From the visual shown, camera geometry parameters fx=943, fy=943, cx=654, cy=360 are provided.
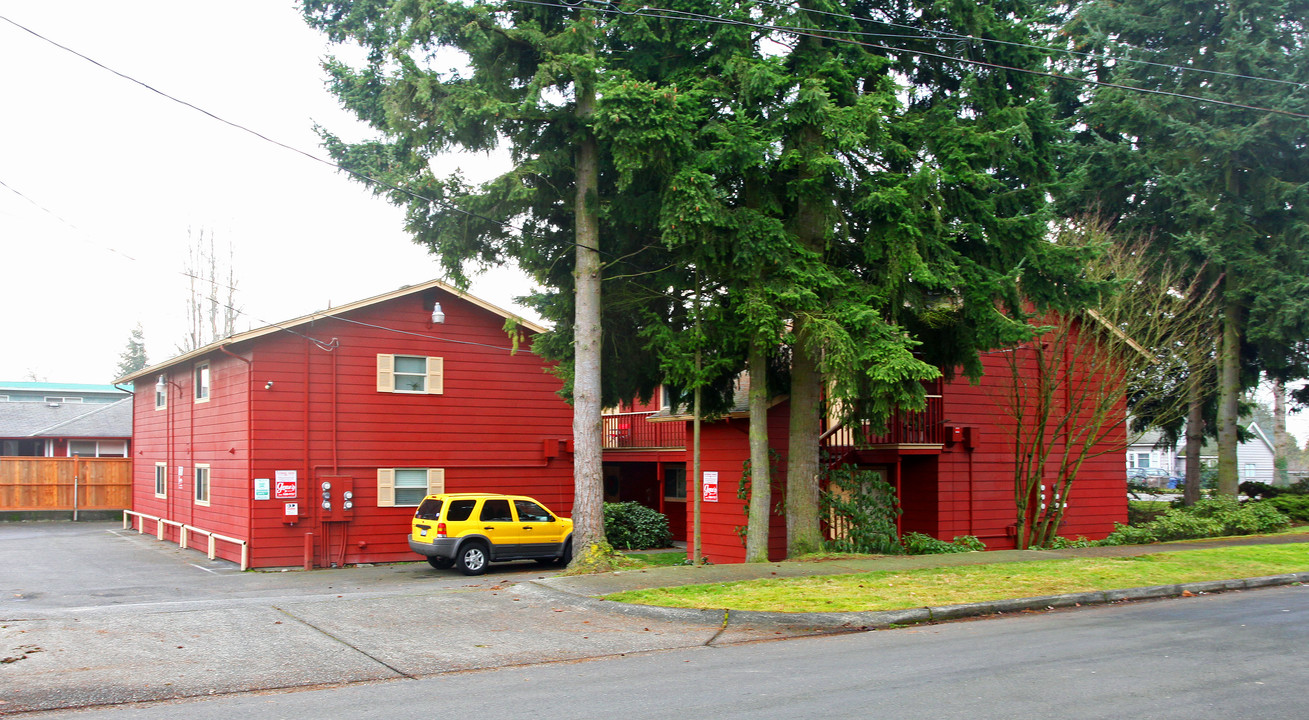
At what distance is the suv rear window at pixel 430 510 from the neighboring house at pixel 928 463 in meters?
5.97

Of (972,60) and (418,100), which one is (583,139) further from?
(972,60)

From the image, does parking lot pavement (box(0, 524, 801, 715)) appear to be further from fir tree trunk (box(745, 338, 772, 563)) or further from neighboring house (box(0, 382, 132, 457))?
neighboring house (box(0, 382, 132, 457))

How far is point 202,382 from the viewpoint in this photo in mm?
26375

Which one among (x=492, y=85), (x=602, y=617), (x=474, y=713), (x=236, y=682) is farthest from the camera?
(x=492, y=85)

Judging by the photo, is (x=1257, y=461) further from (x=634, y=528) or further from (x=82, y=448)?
(x=82, y=448)

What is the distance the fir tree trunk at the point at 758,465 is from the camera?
17.3 metres

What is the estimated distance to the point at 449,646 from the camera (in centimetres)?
998

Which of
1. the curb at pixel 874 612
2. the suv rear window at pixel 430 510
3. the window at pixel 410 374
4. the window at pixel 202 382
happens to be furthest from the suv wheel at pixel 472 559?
the window at pixel 202 382

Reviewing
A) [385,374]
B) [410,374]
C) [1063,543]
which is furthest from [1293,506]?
[385,374]

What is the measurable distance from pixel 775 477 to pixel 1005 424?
6414 millimetres

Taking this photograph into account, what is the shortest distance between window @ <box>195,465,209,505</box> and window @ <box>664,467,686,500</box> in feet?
43.6

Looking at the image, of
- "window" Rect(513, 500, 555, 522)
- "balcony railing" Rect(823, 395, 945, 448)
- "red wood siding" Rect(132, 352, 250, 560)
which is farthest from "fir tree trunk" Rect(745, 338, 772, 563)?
"red wood siding" Rect(132, 352, 250, 560)

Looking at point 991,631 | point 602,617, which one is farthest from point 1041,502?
point 602,617

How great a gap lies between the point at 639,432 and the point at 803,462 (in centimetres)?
1192
